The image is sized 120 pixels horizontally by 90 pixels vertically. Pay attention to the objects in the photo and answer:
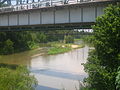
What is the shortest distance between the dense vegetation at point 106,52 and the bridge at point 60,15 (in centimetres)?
459

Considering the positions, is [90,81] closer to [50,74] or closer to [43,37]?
[50,74]

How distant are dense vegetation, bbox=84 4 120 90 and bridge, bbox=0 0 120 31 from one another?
15.1ft

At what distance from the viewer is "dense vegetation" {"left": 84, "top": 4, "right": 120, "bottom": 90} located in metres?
18.8

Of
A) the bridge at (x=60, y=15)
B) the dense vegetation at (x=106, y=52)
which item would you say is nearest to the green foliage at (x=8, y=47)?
the bridge at (x=60, y=15)

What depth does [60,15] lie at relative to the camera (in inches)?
1169

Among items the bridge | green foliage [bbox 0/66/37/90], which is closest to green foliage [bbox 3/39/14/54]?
the bridge

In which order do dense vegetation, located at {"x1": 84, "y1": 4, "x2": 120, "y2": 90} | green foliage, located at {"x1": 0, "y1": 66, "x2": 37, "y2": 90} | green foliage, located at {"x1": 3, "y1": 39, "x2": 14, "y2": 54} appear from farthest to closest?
green foliage, located at {"x1": 3, "y1": 39, "x2": 14, "y2": 54}, green foliage, located at {"x1": 0, "y1": 66, "x2": 37, "y2": 90}, dense vegetation, located at {"x1": 84, "y1": 4, "x2": 120, "y2": 90}

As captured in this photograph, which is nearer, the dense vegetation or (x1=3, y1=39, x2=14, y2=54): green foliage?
the dense vegetation

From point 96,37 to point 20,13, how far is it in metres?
17.8

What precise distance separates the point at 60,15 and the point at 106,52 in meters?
11.8

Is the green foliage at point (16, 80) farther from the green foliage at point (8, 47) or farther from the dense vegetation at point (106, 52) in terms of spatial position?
the green foliage at point (8, 47)

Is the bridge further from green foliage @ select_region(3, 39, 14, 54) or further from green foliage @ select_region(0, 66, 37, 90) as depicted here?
green foliage @ select_region(3, 39, 14, 54)

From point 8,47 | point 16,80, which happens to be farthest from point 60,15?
point 8,47

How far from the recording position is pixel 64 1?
30.1m
